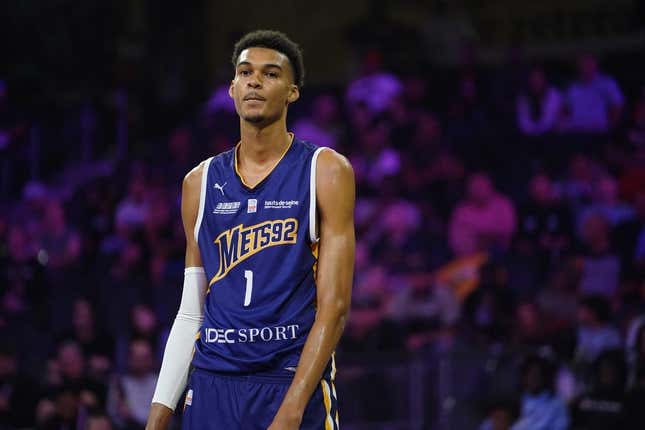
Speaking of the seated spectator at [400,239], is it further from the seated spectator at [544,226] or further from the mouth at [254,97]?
the mouth at [254,97]

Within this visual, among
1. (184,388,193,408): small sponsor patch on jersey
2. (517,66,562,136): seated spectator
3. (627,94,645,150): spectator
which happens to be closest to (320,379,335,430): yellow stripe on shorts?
(184,388,193,408): small sponsor patch on jersey

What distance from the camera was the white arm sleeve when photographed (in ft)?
14.0

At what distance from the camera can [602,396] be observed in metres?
8.76

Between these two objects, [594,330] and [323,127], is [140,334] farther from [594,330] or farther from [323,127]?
[323,127]

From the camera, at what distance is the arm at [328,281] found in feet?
12.7

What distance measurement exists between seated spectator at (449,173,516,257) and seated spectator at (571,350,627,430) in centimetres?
298

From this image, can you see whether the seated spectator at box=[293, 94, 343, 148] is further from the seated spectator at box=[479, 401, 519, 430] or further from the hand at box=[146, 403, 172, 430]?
the hand at box=[146, 403, 172, 430]

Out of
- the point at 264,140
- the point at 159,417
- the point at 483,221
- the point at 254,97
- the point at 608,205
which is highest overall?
the point at 254,97

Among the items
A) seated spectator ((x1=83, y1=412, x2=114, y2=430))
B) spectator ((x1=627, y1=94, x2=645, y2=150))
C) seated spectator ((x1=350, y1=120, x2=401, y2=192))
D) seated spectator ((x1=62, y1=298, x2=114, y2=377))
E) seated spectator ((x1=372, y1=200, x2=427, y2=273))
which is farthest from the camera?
seated spectator ((x1=350, y1=120, x2=401, y2=192))

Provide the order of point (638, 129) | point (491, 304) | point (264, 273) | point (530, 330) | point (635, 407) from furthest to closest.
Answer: point (638, 129) → point (491, 304) → point (530, 330) → point (635, 407) → point (264, 273)

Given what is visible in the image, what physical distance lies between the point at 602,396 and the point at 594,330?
1020 mm

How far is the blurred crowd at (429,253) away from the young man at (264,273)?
182 inches

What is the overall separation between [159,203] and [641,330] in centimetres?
617

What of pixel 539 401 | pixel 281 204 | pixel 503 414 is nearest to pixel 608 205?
pixel 539 401
